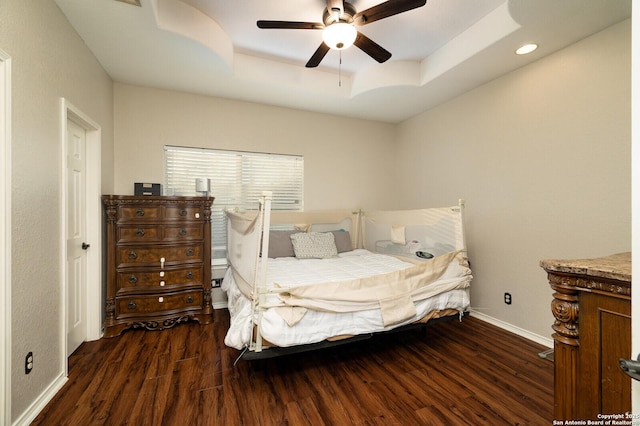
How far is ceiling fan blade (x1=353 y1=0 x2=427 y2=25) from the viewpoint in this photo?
1.64 m

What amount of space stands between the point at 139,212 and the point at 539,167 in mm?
3695

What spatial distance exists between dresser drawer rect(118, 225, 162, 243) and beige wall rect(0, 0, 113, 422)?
29.5 inches

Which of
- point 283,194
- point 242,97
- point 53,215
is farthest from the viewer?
point 283,194

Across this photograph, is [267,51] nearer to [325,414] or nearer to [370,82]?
[370,82]

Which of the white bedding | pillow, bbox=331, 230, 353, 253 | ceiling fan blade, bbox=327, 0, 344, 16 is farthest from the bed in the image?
ceiling fan blade, bbox=327, 0, 344, 16

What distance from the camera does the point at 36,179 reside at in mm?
1595

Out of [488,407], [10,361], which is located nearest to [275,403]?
[488,407]

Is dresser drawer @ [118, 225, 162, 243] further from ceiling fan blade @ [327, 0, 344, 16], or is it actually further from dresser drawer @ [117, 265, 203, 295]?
ceiling fan blade @ [327, 0, 344, 16]

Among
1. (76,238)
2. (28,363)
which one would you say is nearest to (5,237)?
(28,363)

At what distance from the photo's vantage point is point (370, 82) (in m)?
3.09

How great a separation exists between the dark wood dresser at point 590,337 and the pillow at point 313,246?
246cm

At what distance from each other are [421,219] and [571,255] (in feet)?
3.89

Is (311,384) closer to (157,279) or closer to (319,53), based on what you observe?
(157,279)

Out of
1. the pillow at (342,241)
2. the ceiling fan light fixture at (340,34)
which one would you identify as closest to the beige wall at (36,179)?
the ceiling fan light fixture at (340,34)
